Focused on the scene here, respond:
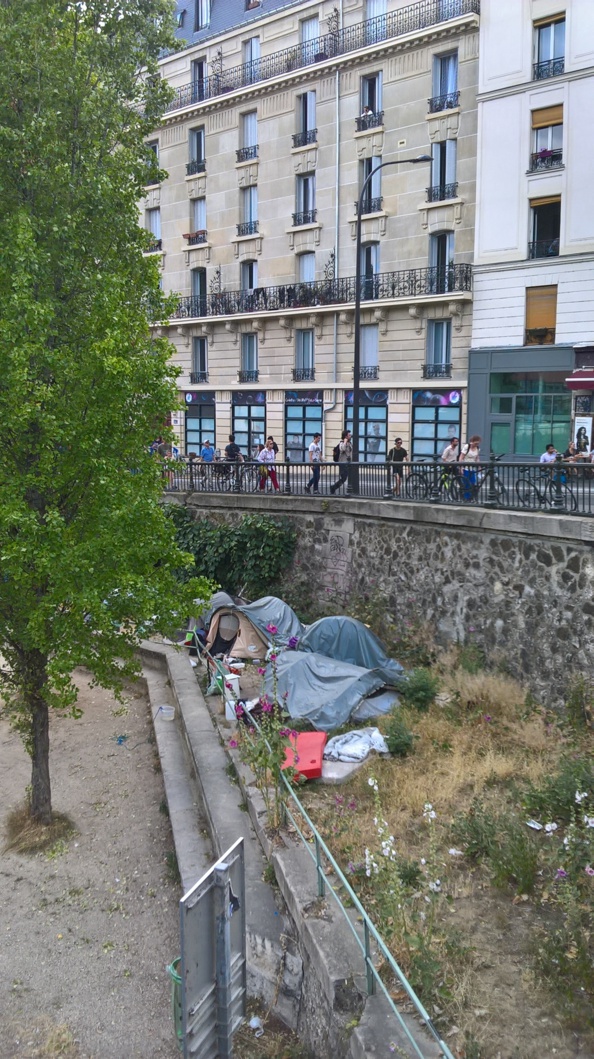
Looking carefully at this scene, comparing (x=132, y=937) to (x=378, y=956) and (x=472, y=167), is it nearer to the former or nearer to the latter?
(x=378, y=956)

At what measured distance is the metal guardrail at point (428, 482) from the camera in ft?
38.6

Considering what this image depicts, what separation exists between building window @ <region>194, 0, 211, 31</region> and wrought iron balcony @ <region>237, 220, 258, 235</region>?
345 inches

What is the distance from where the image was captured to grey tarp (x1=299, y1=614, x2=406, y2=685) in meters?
13.6

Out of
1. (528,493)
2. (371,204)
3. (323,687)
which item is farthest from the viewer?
(371,204)

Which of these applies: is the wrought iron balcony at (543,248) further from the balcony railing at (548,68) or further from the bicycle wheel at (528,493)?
the bicycle wheel at (528,493)

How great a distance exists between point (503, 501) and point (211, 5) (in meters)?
28.8

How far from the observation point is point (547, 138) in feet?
76.2

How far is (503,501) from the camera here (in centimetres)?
1304

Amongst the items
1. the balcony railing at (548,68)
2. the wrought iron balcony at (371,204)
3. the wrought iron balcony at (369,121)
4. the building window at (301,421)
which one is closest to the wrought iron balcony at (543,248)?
the balcony railing at (548,68)

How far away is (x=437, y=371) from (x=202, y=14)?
1898 cm

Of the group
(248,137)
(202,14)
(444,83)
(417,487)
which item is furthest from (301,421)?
(202,14)

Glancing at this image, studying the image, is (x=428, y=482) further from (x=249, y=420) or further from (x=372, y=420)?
(x=249, y=420)

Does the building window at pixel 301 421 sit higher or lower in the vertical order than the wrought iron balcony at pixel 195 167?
lower

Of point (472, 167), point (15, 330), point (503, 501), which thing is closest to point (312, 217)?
point (472, 167)
